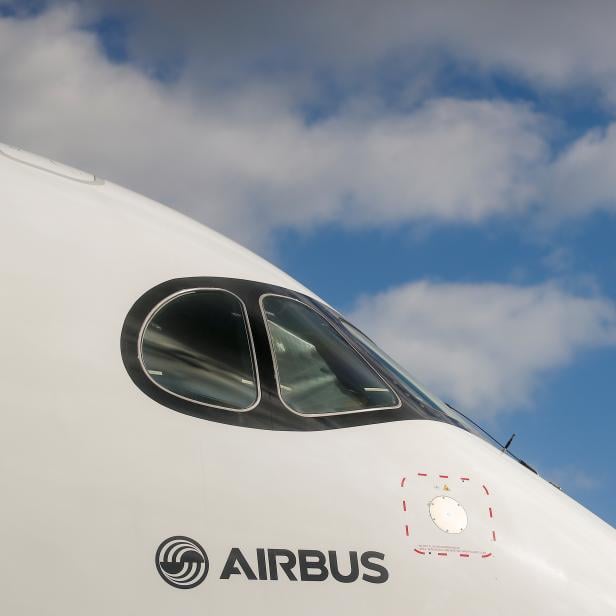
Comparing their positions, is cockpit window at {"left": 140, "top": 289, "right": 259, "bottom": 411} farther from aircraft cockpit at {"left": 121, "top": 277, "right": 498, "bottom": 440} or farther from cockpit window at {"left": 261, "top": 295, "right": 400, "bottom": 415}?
cockpit window at {"left": 261, "top": 295, "right": 400, "bottom": 415}

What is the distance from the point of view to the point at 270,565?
18.0ft

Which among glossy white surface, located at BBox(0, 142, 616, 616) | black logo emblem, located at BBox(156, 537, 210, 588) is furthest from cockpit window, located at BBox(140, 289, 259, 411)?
black logo emblem, located at BBox(156, 537, 210, 588)

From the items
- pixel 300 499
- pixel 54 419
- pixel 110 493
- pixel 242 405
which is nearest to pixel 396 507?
pixel 300 499

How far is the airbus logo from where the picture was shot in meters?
5.35

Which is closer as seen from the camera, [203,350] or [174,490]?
[174,490]

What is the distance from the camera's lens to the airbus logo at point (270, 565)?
5352mm

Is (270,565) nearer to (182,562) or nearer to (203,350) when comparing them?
(182,562)

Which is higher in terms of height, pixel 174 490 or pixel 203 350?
pixel 203 350

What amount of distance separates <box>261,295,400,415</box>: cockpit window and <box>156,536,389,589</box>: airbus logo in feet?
2.99

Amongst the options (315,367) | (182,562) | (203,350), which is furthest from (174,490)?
(315,367)

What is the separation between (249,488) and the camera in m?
5.58

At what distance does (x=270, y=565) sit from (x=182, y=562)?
1.60 feet

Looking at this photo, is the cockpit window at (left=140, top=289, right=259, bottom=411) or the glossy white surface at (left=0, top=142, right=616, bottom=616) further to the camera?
the cockpit window at (left=140, top=289, right=259, bottom=411)

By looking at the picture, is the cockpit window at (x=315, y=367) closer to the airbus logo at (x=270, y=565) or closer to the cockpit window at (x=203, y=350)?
the cockpit window at (x=203, y=350)
